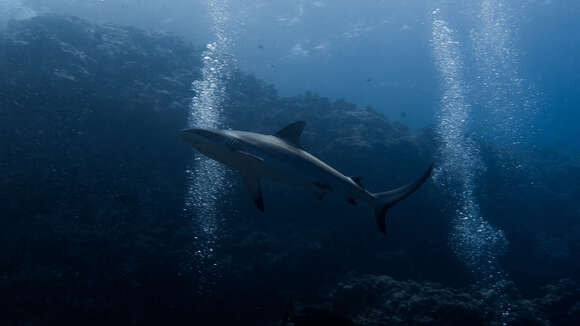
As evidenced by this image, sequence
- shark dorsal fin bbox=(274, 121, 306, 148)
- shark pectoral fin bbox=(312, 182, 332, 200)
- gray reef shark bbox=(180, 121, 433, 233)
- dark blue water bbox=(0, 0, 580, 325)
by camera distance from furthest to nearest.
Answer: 1. dark blue water bbox=(0, 0, 580, 325)
2. shark dorsal fin bbox=(274, 121, 306, 148)
3. shark pectoral fin bbox=(312, 182, 332, 200)
4. gray reef shark bbox=(180, 121, 433, 233)

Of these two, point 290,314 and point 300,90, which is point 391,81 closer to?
point 300,90

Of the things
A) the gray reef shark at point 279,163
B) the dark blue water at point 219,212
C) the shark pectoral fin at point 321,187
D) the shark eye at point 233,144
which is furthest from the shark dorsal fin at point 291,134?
the dark blue water at point 219,212

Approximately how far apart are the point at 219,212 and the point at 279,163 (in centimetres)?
953

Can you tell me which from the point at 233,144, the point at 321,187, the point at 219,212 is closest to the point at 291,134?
the point at 321,187

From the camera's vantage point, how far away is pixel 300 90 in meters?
58.9

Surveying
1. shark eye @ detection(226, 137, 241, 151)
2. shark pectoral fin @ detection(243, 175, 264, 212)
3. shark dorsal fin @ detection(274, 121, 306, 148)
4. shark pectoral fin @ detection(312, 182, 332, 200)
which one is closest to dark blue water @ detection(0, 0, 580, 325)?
shark pectoral fin @ detection(243, 175, 264, 212)

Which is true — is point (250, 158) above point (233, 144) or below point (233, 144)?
below

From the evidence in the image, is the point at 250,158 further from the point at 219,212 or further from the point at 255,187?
the point at 219,212

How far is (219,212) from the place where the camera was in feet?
42.9

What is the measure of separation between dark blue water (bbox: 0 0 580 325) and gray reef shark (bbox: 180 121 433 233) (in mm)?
1927

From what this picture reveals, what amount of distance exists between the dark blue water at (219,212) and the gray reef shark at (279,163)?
75.9 inches

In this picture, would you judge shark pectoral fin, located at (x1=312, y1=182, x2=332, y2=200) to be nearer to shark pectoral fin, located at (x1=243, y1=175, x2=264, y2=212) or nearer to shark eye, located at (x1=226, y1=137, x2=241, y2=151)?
shark pectoral fin, located at (x1=243, y1=175, x2=264, y2=212)

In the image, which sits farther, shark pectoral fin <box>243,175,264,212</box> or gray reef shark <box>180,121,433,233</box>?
shark pectoral fin <box>243,175,264,212</box>

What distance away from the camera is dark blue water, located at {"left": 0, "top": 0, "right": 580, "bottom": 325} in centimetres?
894
